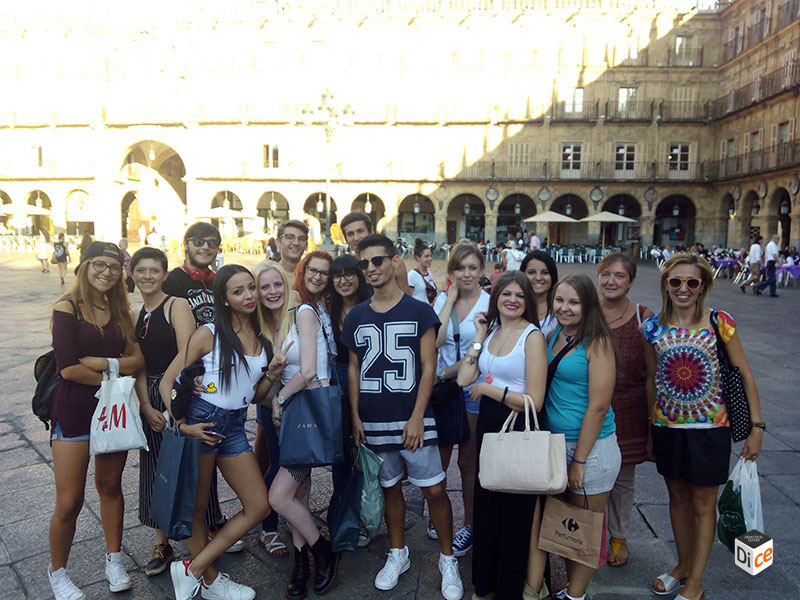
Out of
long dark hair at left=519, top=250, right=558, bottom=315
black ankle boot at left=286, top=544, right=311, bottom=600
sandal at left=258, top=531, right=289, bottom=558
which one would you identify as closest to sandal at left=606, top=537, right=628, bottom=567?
long dark hair at left=519, top=250, right=558, bottom=315

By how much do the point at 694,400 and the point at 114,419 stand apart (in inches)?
104

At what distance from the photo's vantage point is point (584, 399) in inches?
99.7

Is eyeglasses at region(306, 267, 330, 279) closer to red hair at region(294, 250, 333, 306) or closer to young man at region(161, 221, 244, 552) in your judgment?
red hair at region(294, 250, 333, 306)

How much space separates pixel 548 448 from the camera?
7.72ft

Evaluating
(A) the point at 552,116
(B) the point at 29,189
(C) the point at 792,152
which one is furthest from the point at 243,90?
(C) the point at 792,152

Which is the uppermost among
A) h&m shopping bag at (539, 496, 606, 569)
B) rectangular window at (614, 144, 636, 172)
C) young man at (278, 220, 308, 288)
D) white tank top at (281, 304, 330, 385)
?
rectangular window at (614, 144, 636, 172)

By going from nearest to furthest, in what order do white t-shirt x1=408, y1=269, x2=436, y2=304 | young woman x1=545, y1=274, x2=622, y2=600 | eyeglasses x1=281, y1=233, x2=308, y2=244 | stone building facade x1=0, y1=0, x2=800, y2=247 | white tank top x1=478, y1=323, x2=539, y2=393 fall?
young woman x1=545, y1=274, x2=622, y2=600
white tank top x1=478, y1=323, x2=539, y2=393
eyeglasses x1=281, y1=233, x2=308, y2=244
white t-shirt x1=408, y1=269, x2=436, y2=304
stone building facade x1=0, y1=0, x2=800, y2=247

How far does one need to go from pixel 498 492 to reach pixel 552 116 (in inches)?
1138

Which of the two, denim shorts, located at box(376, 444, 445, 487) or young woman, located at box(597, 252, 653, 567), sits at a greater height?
Answer: young woman, located at box(597, 252, 653, 567)

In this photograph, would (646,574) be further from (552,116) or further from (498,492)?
(552,116)

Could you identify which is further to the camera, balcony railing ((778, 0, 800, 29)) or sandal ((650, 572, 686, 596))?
balcony railing ((778, 0, 800, 29))

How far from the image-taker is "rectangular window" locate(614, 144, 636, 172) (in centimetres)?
2922

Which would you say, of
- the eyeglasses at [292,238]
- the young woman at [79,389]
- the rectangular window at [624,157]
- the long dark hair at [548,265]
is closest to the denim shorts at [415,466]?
the long dark hair at [548,265]

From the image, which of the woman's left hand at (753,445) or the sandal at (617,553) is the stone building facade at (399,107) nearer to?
the sandal at (617,553)
